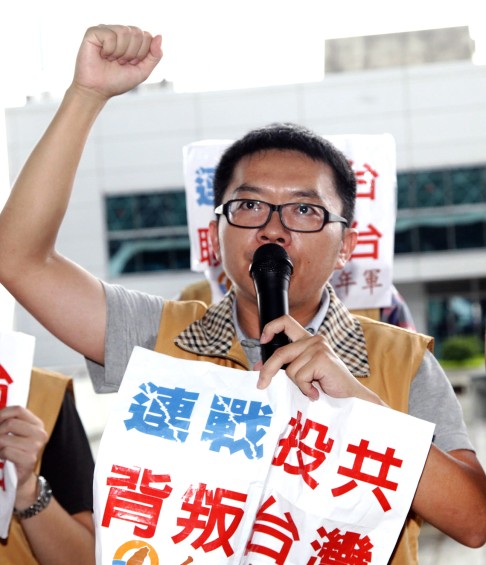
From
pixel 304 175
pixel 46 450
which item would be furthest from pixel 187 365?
pixel 46 450

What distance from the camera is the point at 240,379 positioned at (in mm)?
1413

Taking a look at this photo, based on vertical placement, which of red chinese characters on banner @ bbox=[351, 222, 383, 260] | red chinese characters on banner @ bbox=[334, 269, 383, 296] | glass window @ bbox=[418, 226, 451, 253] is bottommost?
glass window @ bbox=[418, 226, 451, 253]

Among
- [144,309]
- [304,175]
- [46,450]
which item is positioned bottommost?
[46,450]

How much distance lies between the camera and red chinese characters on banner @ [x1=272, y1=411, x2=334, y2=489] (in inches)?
55.2

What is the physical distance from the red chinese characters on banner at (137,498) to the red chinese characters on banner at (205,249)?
4.55 feet

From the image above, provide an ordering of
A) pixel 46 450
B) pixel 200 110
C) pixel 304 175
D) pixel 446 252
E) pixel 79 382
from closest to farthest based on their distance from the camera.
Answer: pixel 304 175 < pixel 46 450 < pixel 79 382 < pixel 446 252 < pixel 200 110

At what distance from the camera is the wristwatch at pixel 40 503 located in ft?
5.98

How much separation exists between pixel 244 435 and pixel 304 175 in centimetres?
50

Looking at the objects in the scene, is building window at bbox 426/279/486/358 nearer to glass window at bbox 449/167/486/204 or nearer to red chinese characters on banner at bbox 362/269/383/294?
glass window at bbox 449/167/486/204

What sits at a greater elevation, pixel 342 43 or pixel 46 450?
pixel 342 43

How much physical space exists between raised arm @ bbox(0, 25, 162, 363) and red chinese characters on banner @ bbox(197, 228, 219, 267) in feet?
3.60

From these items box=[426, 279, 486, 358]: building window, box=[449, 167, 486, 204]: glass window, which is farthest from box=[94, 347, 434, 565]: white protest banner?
box=[426, 279, 486, 358]: building window

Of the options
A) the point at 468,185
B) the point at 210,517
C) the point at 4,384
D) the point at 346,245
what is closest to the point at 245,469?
the point at 210,517

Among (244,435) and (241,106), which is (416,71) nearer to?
(241,106)
